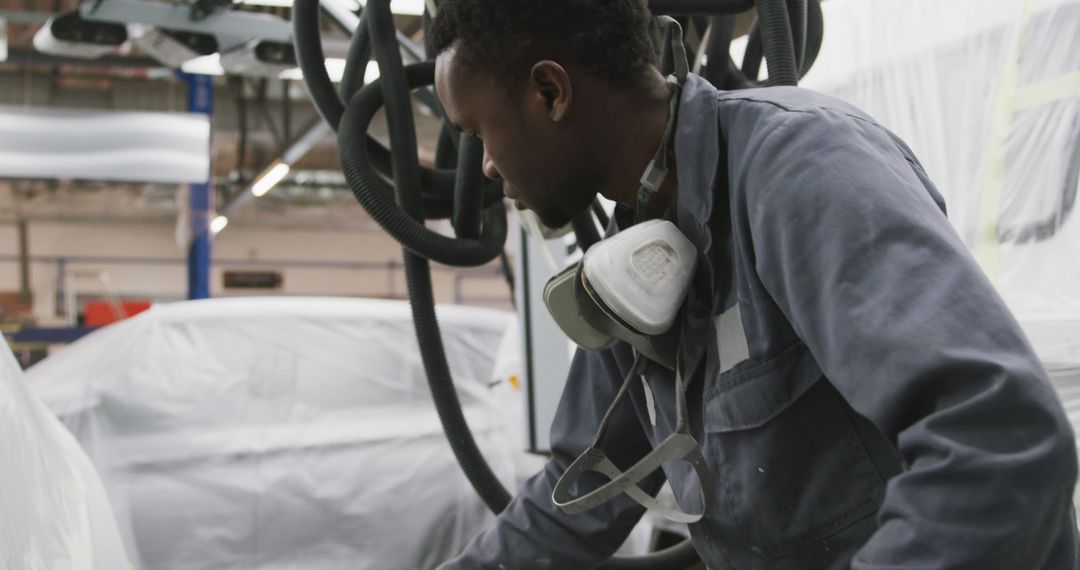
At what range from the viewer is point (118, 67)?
17.7 feet

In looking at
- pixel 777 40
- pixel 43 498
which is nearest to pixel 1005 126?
pixel 777 40

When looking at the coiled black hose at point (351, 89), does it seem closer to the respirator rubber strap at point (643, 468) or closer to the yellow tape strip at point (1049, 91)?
the respirator rubber strap at point (643, 468)

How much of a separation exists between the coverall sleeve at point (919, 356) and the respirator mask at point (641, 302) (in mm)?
140

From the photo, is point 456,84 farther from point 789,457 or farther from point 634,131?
point 789,457

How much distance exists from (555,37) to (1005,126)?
868 millimetres

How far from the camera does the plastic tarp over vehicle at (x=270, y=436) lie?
2914 millimetres

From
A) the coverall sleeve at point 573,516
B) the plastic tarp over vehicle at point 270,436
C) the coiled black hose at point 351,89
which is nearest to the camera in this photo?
the coverall sleeve at point 573,516

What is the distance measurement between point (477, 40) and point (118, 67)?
5147mm

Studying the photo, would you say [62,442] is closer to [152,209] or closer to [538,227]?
[538,227]

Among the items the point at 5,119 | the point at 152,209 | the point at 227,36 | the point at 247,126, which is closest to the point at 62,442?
the point at 227,36

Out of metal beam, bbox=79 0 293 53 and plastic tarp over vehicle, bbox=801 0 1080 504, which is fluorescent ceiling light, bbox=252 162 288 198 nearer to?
metal beam, bbox=79 0 293 53

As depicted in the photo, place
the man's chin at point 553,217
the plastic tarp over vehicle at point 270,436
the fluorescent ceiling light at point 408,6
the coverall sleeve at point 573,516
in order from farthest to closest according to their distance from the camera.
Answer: the fluorescent ceiling light at point 408,6, the plastic tarp over vehicle at point 270,436, the coverall sleeve at point 573,516, the man's chin at point 553,217

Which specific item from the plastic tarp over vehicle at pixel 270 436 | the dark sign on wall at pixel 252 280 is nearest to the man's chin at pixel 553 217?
the plastic tarp over vehicle at pixel 270 436

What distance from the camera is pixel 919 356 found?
24.3 inches
